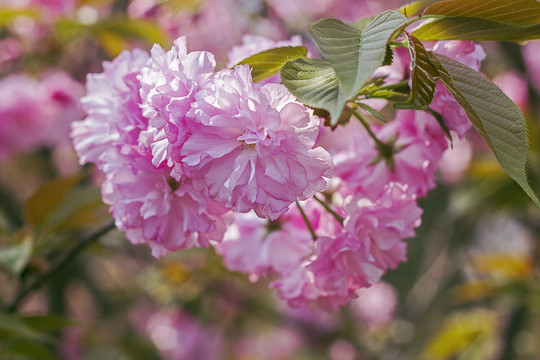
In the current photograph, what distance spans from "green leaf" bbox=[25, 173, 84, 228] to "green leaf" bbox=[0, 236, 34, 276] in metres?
0.10

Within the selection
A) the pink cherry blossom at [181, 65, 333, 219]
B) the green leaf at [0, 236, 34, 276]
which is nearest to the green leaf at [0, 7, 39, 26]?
the green leaf at [0, 236, 34, 276]

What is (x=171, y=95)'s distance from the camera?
0.54 m

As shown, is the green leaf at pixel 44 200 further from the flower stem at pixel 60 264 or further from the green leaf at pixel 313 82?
the green leaf at pixel 313 82

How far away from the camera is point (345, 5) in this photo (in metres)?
2.72

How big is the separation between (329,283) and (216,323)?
1712 millimetres

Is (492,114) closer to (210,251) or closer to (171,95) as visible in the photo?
(171,95)

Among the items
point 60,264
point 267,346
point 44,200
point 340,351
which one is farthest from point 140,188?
point 267,346

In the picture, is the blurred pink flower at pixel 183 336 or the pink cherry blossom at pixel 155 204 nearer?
Result: the pink cherry blossom at pixel 155 204

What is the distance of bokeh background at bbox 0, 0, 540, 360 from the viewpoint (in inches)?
63.8

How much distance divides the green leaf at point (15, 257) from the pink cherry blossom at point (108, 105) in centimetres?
23

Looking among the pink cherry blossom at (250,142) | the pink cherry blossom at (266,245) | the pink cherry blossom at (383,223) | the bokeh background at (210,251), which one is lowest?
the bokeh background at (210,251)

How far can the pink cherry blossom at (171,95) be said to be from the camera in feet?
1.74

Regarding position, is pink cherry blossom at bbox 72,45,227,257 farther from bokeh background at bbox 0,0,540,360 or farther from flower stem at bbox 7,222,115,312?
bokeh background at bbox 0,0,540,360

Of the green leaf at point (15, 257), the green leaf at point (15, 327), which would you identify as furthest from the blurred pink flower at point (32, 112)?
the green leaf at point (15, 327)
